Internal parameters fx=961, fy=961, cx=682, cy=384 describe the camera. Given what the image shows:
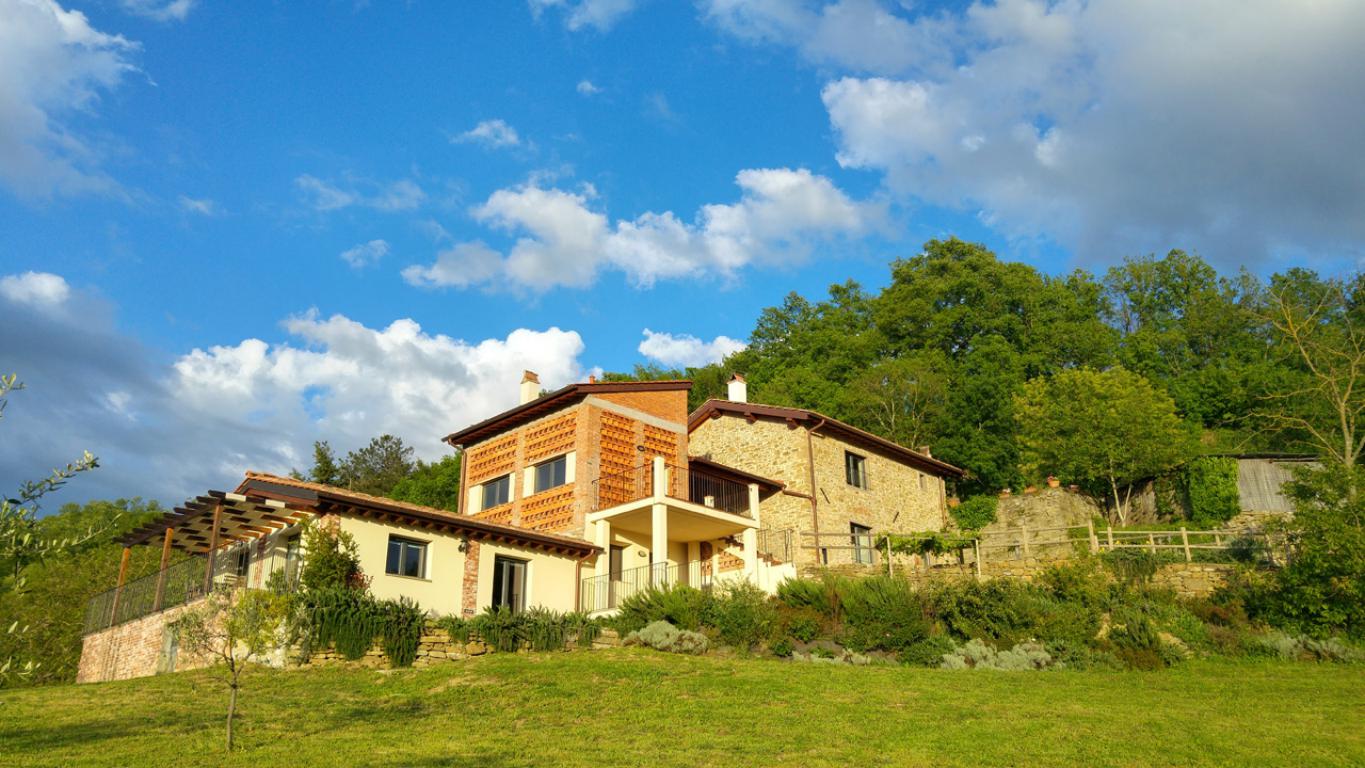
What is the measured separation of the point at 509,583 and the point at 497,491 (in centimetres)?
579

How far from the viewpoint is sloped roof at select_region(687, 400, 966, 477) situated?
3150cm

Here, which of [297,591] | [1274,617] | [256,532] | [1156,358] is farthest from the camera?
[1156,358]

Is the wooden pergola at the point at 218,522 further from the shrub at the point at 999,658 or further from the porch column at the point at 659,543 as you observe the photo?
the shrub at the point at 999,658

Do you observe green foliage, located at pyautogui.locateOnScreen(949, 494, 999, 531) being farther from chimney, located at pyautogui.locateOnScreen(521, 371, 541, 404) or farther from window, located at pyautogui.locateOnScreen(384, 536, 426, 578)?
window, located at pyautogui.locateOnScreen(384, 536, 426, 578)

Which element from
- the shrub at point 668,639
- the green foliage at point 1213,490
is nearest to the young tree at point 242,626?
the shrub at point 668,639

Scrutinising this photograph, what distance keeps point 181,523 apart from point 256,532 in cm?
174

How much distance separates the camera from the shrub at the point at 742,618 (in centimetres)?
2125

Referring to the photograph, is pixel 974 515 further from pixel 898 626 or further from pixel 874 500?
pixel 898 626

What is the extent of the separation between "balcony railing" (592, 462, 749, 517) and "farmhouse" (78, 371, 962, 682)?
0.19 feet

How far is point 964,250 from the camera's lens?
57.9 m

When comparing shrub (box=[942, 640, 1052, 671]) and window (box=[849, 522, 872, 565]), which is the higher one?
window (box=[849, 522, 872, 565])

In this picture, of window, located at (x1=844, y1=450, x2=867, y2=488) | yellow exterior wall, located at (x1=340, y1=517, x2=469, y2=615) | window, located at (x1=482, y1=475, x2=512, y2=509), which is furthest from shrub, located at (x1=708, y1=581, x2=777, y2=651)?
window, located at (x1=844, y1=450, x2=867, y2=488)

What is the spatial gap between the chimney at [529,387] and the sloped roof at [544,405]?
5.48 ft

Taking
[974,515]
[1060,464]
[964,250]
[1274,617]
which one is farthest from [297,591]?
[964,250]
